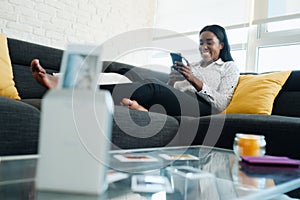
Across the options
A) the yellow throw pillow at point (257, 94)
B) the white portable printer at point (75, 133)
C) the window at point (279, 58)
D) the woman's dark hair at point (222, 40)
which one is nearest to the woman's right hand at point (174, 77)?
the woman's dark hair at point (222, 40)

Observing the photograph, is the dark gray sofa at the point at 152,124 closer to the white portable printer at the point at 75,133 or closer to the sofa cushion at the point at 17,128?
the sofa cushion at the point at 17,128

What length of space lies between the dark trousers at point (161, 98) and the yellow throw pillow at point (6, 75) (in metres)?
0.44

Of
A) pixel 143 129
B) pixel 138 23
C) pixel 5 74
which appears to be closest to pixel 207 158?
pixel 143 129

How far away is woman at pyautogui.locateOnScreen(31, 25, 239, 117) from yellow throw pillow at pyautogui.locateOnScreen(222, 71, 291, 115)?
2.9 inches

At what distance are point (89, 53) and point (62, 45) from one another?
2.27 m

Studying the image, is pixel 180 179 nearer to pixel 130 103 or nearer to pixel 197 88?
pixel 130 103

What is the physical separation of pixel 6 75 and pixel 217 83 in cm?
119

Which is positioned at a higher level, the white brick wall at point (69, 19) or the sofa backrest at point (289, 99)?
the white brick wall at point (69, 19)

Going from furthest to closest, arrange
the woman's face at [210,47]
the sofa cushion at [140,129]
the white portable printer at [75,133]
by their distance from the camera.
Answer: the woman's face at [210,47]
the sofa cushion at [140,129]
the white portable printer at [75,133]

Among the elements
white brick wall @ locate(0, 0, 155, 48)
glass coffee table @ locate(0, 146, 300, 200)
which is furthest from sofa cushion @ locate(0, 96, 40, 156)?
white brick wall @ locate(0, 0, 155, 48)

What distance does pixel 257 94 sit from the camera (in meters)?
1.62

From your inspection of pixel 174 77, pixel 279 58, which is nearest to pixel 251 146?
pixel 174 77

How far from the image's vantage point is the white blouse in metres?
1.71

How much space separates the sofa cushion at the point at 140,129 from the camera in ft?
3.87
